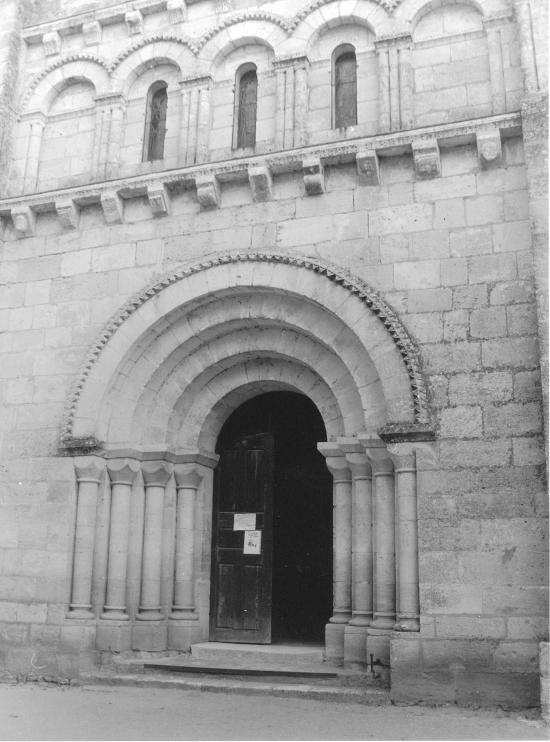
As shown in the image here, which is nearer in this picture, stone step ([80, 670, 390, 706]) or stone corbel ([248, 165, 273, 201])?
stone step ([80, 670, 390, 706])

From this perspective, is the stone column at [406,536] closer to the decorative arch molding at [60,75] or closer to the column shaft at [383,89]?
the column shaft at [383,89]

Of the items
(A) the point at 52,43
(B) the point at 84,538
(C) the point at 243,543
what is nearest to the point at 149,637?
(B) the point at 84,538

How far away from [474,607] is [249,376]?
396cm

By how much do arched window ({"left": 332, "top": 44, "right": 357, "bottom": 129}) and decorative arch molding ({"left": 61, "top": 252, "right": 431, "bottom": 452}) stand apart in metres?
2.03

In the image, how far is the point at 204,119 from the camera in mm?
10375

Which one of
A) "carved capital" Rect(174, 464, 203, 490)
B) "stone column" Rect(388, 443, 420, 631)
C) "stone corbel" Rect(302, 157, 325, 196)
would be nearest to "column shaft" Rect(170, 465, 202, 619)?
"carved capital" Rect(174, 464, 203, 490)

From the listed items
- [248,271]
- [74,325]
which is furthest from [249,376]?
[74,325]

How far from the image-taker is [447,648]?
762 centimetres

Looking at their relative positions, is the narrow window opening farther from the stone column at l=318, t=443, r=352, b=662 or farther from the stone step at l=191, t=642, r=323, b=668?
the stone step at l=191, t=642, r=323, b=668

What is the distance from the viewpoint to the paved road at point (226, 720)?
653 cm

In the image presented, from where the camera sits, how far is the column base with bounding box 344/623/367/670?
828 cm

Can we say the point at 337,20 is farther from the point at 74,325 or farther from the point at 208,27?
the point at 74,325

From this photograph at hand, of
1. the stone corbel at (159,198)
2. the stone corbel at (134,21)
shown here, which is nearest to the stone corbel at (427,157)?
the stone corbel at (159,198)

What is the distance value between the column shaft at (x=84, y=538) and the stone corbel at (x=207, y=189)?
335 cm
